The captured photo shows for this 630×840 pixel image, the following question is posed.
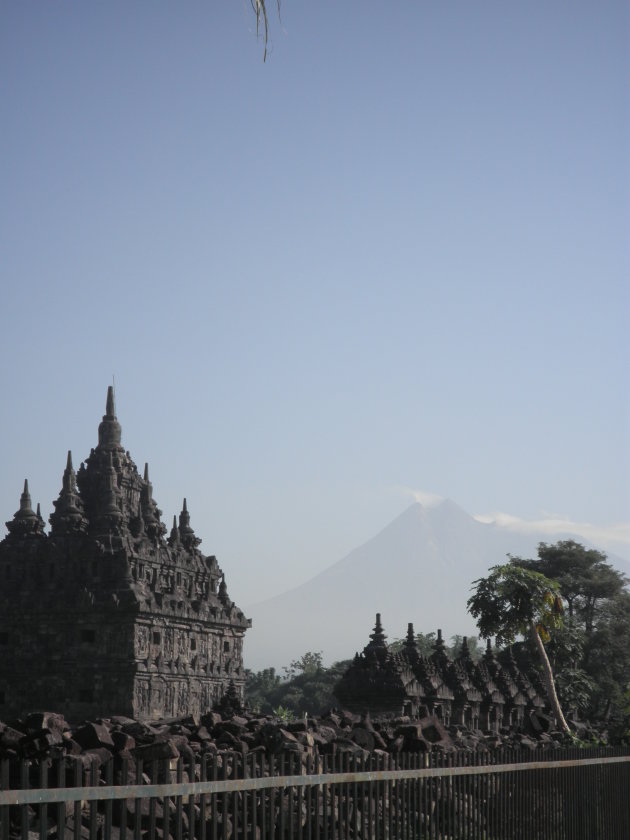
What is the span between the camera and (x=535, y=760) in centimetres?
1258

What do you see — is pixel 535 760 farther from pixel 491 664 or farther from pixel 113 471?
pixel 113 471

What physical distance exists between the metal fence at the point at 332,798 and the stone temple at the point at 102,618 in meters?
49.6

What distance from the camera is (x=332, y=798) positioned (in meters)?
8.83

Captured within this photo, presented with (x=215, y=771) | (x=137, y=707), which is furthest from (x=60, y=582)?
(x=215, y=771)

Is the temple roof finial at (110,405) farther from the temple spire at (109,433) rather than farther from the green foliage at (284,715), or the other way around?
the green foliage at (284,715)

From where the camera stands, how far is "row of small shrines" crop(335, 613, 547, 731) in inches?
1359

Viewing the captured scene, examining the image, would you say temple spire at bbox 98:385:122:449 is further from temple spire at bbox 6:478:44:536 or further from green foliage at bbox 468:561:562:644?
green foliage at bbox 468:561:562:644

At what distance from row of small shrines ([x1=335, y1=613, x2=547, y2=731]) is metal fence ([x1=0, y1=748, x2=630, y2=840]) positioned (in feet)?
63.4

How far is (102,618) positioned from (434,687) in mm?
30145

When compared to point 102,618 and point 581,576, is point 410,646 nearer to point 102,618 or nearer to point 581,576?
point 102,618

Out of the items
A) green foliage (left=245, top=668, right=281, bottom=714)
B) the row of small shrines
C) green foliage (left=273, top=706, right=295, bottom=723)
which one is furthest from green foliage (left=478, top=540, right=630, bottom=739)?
green foliage (left=245, top=668, right=281, bottom=714)

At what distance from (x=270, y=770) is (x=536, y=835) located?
5144 millimetres

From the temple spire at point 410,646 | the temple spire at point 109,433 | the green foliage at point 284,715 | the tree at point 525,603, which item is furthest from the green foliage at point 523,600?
the temple spire at point 109,433

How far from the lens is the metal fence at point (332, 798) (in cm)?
723
